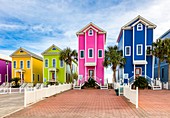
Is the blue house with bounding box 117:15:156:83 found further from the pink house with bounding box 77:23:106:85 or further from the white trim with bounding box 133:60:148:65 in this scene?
the pink house with bounding box 77:23:106:85

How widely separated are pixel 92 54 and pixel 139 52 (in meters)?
7.28

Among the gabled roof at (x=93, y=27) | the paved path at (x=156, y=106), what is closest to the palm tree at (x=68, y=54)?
the gabled roof at (x=93, y=27)

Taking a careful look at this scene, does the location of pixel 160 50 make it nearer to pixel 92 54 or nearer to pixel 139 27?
pixel 139 27

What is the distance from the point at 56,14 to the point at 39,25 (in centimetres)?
549

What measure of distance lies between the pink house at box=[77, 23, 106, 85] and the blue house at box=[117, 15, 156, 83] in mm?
3743

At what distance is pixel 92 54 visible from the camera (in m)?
28.1

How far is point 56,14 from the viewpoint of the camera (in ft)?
67.6

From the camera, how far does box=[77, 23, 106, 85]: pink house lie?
27984 mm

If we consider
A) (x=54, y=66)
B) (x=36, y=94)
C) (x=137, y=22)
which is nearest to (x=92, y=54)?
(x=137, y=22)

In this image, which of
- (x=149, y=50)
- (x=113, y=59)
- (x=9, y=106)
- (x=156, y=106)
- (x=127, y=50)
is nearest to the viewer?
(x=156, y=106)

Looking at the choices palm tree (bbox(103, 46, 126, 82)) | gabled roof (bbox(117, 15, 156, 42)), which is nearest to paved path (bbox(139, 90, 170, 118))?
palm tree (bbox(103, 46, 126, 82))

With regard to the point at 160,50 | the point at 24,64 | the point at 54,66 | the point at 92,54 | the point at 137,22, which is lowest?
the point at 54,66

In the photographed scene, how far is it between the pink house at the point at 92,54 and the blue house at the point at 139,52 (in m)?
3.74

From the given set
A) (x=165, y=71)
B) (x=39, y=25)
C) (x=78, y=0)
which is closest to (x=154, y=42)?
(x=165, y=71)
